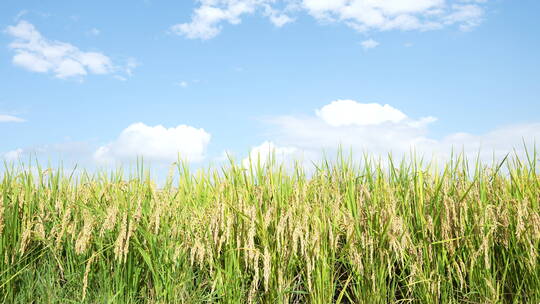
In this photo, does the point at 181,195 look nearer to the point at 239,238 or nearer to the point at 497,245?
the point at 239,238

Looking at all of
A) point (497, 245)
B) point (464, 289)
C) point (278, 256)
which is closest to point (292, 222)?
point (278, 256)

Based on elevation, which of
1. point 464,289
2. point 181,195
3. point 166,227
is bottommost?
point 464,289

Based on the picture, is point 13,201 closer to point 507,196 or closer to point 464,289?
point 464,289

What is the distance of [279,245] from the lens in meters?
3.51

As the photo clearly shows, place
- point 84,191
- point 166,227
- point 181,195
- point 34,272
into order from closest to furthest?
point 166,227
point 34,272
point 181,195
point 84,191

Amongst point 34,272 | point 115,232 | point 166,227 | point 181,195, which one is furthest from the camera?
point 181,195

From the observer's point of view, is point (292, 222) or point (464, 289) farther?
point (464, 289)

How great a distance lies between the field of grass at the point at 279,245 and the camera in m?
3.74

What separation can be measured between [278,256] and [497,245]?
2.04 m

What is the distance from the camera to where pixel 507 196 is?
4480mm

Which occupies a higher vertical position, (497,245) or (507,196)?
(507,196)

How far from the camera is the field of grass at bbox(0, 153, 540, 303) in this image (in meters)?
3.74

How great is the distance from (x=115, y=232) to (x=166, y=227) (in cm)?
56

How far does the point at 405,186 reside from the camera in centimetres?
469
